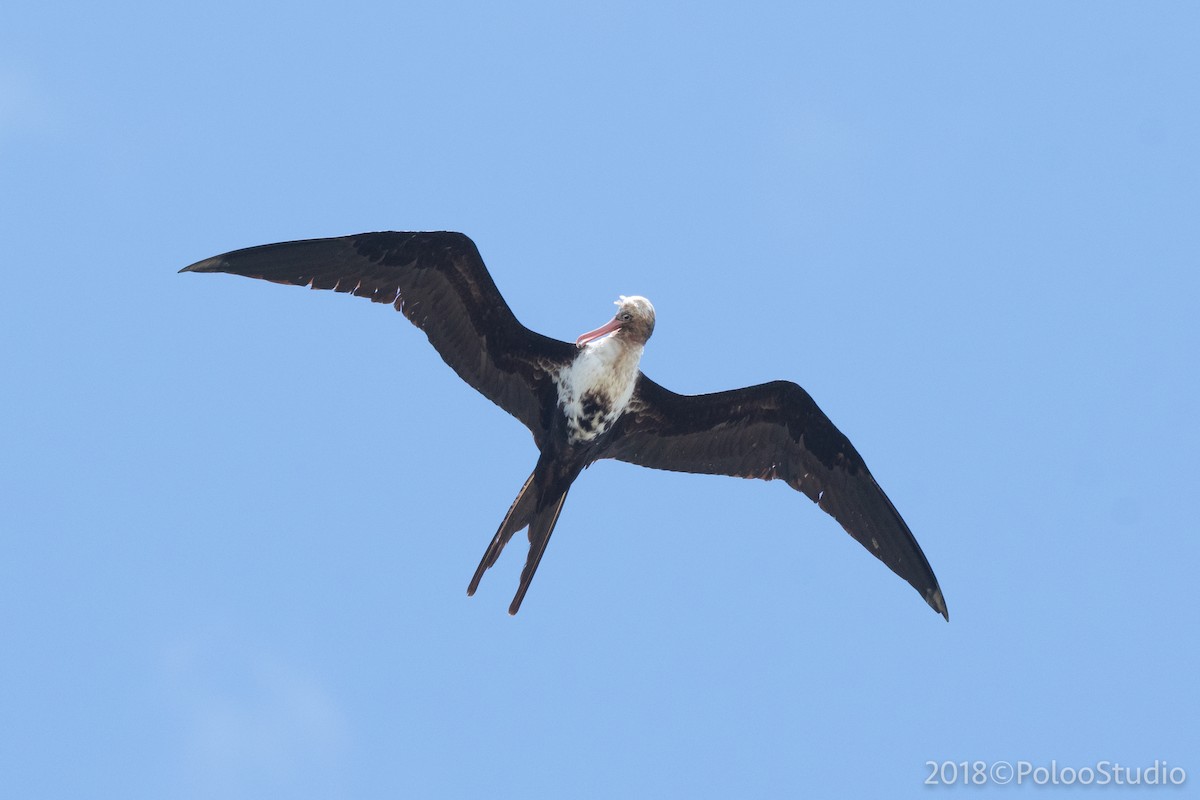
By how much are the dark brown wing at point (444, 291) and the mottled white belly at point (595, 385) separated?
0.17 m

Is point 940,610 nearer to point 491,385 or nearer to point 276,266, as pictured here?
point 491,385

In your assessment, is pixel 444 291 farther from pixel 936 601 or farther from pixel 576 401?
pixel 936 601

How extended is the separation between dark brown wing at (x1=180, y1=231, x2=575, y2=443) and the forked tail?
571 mm

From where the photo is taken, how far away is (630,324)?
13625mm

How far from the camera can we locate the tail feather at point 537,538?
13.3 m

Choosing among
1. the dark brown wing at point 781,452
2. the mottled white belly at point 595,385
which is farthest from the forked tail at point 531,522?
the dark brown wing at point 781,452

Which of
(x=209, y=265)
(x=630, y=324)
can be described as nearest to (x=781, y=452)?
(x=630, y=324)

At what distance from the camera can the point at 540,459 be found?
1355 cm

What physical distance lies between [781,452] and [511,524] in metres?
2.54

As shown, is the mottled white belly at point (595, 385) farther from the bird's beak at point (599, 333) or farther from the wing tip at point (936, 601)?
the wing tip at point (936, 601)

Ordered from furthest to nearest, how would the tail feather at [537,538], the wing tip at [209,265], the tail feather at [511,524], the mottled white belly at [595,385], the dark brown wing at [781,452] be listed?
the dark brown wing at [781,452] < the mottled white belly at [595,385] < the tail feather at [537,538] < the tail feather at [511,524] < the wing tip at [209,265]

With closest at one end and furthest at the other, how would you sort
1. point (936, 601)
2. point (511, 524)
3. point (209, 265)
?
point (209, 265) < point (511, 524) < point (936, 601)

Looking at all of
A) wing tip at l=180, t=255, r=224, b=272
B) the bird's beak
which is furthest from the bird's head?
wing tip at l=180, t=255, r=224, b=272

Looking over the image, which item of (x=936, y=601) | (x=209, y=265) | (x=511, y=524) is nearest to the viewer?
(x=209, y=265)
